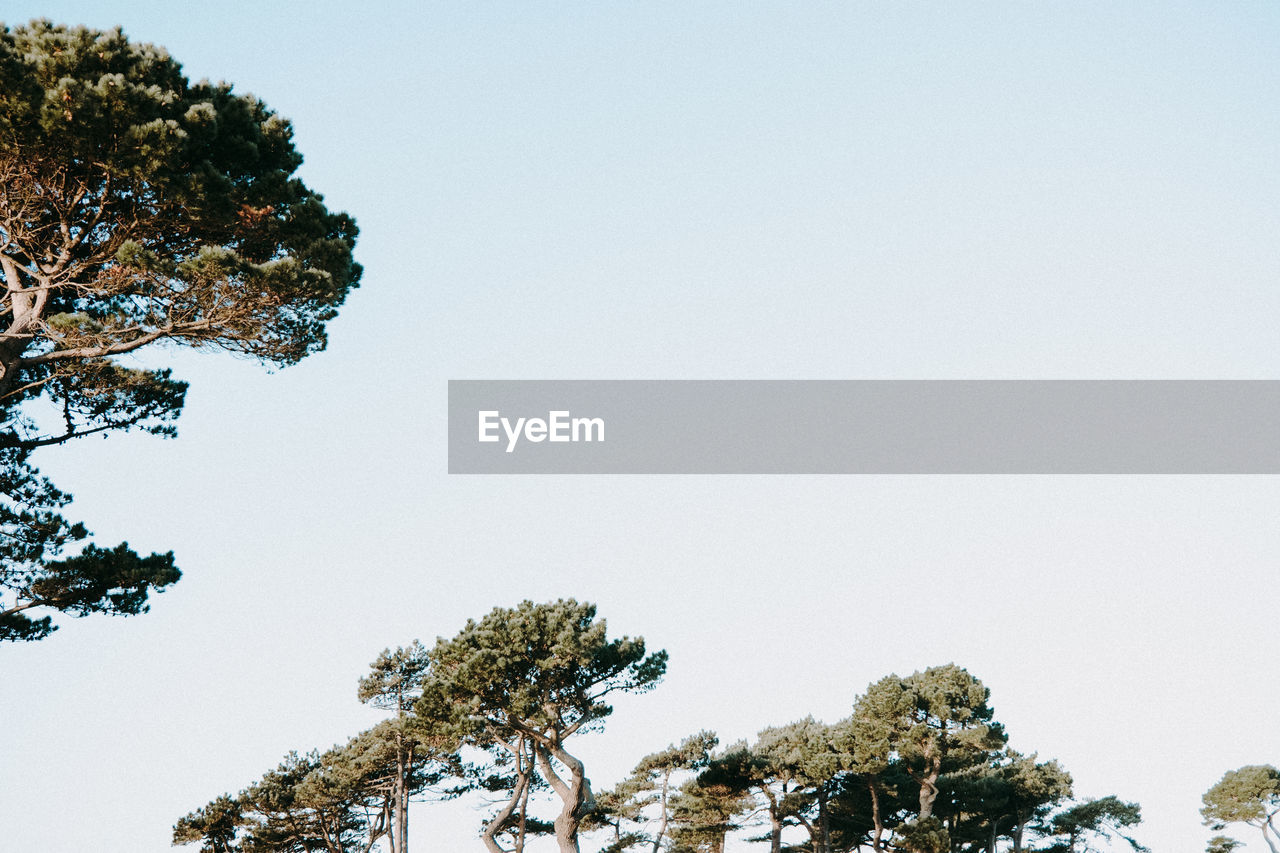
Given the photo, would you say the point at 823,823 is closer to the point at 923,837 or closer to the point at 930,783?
the point at 923,837

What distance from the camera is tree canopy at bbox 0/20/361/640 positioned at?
12.0 metres

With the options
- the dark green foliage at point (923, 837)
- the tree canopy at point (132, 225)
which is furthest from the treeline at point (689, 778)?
the tree canopy at point (132, 225)

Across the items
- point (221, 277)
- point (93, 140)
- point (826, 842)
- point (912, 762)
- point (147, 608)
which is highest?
point (93, 140)

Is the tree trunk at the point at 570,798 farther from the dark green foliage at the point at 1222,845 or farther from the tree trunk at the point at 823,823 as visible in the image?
the dark green foliage at the point at 1222,845

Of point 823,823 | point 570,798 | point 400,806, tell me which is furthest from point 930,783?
point 400,806

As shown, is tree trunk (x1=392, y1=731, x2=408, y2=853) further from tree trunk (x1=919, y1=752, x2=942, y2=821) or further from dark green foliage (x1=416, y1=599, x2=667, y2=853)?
tree trunk (x1=919, y1=752, x2=942, y2=821)

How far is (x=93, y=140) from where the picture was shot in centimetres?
1226

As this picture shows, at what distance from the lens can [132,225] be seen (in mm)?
13242

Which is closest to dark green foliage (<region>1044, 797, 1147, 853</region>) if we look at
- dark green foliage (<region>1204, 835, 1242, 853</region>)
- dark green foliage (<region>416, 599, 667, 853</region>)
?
dark green foliage (<region>1204, 835, 1242, 853</region>)

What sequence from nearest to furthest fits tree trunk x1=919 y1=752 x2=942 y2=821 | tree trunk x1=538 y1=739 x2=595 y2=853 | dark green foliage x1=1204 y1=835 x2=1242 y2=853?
tree trunk x1=538 y1=739 x2=595 y2=853
tree trunk x1=919 y1=752 x2=942 y2=821
dark green foliage x1=1204 y1=835 x2=1242 y2=853

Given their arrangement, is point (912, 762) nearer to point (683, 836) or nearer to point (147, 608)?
point (683, 836)

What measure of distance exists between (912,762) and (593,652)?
16373 millimetres

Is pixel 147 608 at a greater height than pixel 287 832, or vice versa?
pixel 147 608

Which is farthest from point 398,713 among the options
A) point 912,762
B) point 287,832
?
point 912,762
